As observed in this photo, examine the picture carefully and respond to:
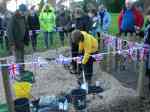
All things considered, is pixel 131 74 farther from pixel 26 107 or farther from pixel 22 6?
pixel 26 107

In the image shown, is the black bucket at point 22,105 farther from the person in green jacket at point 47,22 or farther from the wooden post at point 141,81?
the person in green jacket at point 47,22

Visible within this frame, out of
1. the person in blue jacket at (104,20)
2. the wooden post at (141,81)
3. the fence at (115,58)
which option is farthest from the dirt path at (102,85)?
the person in blue jacket at (104,20)

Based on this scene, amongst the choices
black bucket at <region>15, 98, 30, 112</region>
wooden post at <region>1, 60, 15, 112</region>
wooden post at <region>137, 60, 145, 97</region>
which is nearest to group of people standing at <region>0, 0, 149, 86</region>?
wooden post at <region>137, 60, 145, 97</region>

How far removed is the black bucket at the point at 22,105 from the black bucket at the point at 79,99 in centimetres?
107

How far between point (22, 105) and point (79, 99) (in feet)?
4.40

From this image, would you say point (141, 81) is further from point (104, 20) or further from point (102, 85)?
point (104, 20)

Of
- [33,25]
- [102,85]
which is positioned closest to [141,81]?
[102,85]

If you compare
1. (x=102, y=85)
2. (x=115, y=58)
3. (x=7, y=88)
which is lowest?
(x=102, y=85)

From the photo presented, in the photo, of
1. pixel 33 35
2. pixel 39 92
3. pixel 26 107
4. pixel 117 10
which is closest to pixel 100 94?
pixel 39 92

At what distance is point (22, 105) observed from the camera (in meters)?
7.45

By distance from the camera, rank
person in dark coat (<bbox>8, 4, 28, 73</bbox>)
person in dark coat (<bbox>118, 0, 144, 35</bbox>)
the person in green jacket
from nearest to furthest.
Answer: person in dark coat (<bbox>8, 4, 28, 73</bbox>) < person in dark coat (<bbox>118, 0, 144, 35</bbox>) < the person in green jacket

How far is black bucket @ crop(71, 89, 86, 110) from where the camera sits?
823 cm

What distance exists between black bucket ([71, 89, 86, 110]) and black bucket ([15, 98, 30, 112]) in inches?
42.3

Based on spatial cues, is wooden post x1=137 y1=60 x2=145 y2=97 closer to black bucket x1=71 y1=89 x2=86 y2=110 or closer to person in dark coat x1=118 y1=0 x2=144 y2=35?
black bucket x1=71 y1=89 x2=86 y2=110
